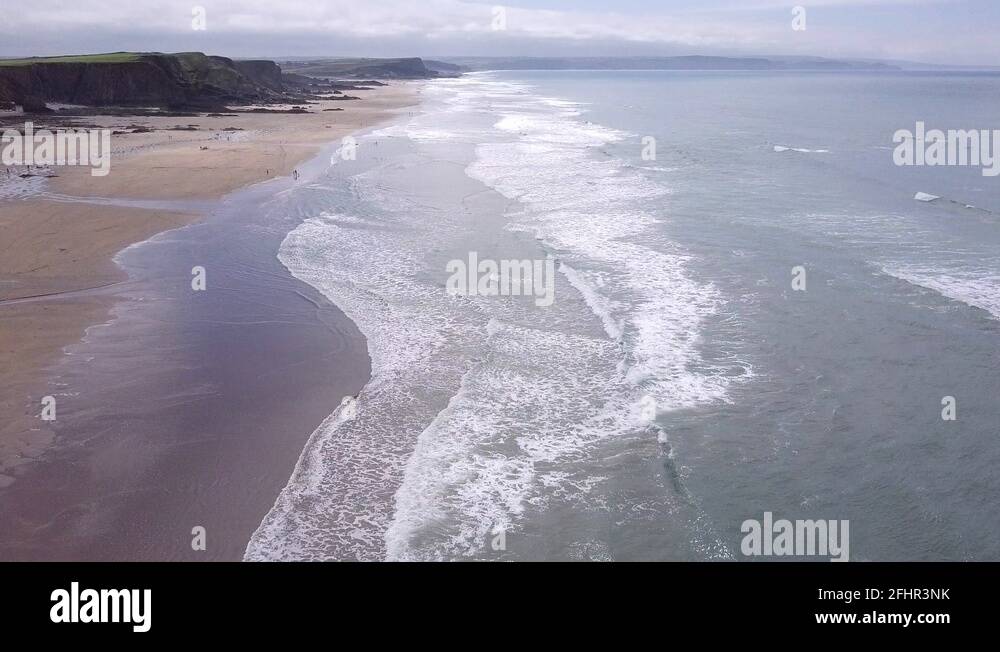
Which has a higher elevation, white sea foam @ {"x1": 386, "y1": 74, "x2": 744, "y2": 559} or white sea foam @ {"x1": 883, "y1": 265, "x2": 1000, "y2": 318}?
white sea foam @ {"x1": 883, "y1": 265, "x2": 1000, "y2": 318}

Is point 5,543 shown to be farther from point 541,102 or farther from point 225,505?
point 541,102

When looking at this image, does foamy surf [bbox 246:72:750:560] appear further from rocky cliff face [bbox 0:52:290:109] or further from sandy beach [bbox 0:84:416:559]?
rocky cliff face [bbox 0:52:290:109]

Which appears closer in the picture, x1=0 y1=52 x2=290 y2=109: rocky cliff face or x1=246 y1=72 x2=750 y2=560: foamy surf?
x1=246 y1=72 x2=750 y2=560: foamy surf

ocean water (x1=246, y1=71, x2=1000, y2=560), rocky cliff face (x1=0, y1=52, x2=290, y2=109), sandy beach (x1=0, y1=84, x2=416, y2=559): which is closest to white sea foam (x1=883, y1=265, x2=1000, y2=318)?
ocean water (x1=246, y1=71, x2=1000, y2=560)

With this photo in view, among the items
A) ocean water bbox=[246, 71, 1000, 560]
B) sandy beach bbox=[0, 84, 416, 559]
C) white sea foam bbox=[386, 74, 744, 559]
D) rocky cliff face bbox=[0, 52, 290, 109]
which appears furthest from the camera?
Result: rocky cliff face bbox=[0, 52, 290, 109]

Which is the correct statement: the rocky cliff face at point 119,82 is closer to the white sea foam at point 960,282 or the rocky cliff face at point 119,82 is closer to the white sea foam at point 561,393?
the white sea foam at point 561,393

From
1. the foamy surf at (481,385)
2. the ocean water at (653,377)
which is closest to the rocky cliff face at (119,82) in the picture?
the ocean water at (653,377)

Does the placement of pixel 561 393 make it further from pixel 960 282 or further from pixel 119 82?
pixel 119 82
